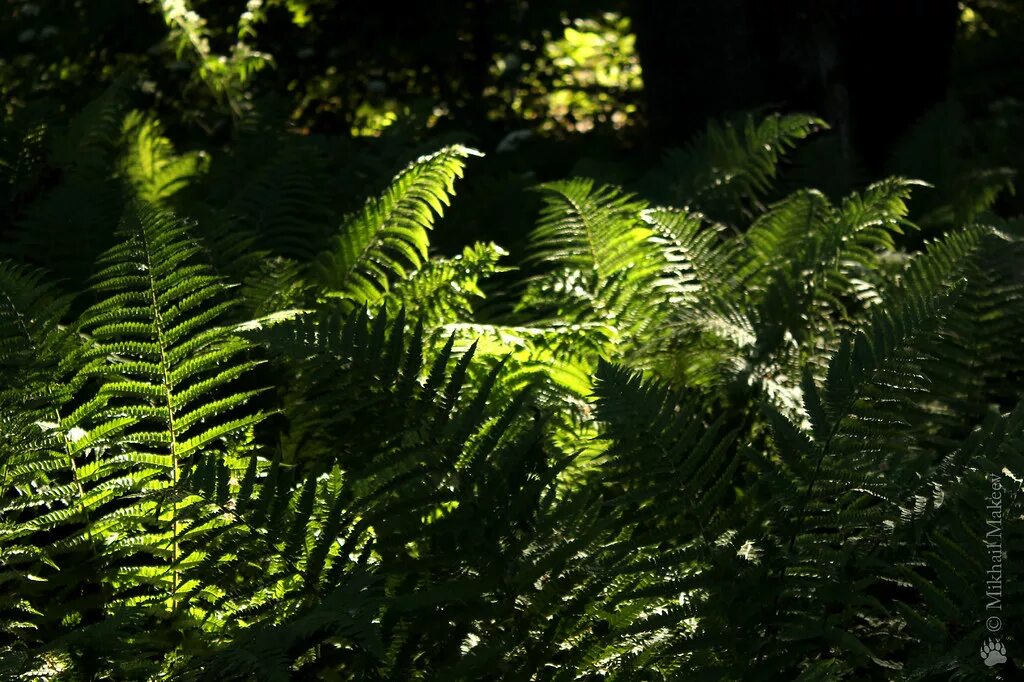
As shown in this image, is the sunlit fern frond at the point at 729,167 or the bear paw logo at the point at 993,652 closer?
the bear paw logo at the point at 993,652

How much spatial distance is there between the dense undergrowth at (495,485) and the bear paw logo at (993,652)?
20 mm

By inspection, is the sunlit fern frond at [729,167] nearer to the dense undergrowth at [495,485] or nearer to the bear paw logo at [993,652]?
the dense undergrowth at [495,485]

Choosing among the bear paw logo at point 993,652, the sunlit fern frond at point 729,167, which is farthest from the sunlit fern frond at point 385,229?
the bear paw logo at point 993,652

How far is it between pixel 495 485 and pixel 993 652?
85cm

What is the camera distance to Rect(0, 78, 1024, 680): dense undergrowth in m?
1.82

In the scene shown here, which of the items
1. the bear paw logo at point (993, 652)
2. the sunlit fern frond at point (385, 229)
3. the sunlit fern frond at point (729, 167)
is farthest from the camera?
the sunlit fern frond at point (729, 167)

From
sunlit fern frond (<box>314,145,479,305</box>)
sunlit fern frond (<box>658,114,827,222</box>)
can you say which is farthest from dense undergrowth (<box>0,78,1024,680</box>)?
sunlit fern frond (<box>658,114,827,222</box>)

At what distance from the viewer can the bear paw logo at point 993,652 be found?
5.49 feet

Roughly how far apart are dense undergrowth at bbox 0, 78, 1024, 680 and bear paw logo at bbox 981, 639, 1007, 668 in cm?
2

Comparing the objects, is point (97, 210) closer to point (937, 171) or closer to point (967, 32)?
point (937, 171)

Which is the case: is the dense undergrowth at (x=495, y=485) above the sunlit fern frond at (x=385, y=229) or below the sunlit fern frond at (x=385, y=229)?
below

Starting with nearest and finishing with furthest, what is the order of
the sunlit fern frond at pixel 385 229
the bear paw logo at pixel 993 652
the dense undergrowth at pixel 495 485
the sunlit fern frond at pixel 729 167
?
the bear paw logo at pixel 993 652, the dense undergrowth at pixel 495 485, the sunlit fern frond at pixel 385 229, the sunlit fern frond at pixel 729 167

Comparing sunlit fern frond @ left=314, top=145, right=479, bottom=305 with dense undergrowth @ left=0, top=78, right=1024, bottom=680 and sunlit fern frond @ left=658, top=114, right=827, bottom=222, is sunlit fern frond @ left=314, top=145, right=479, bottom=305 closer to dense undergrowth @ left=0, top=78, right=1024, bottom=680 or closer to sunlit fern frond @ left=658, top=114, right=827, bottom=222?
dense undergrowth @ left=0, top=78, right=1024, bottom=680

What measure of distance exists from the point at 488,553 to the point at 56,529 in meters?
1.18
